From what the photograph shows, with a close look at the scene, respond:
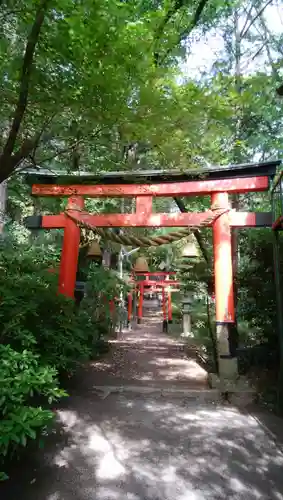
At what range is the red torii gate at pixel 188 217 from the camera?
5.84 m

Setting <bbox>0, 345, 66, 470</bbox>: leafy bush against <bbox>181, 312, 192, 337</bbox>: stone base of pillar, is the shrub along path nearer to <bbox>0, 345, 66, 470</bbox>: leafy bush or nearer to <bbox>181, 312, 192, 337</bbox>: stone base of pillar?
<bbox>0, 345, 66, 470</bbox>: leafy bush

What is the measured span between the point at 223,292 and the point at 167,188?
2.36 meters

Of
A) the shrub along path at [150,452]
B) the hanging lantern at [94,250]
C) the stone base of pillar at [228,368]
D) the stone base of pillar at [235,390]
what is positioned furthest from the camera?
the hanging lantern at [94,250]

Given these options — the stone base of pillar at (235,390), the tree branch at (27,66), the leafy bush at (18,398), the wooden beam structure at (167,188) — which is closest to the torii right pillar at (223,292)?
the stone base of pillar at (235,390)

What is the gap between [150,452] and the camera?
336 cm

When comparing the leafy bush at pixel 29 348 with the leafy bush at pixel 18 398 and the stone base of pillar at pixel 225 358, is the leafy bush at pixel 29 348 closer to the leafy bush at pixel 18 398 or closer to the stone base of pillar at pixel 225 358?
the leafy bush at pixel 18 398

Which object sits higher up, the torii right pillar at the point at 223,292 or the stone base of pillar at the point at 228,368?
the torii right pillar at the point at 223,292

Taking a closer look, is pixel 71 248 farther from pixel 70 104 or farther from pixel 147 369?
pixel 70 104

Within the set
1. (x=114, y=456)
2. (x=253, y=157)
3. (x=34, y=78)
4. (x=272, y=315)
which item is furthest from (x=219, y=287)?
(x=253, y=157)

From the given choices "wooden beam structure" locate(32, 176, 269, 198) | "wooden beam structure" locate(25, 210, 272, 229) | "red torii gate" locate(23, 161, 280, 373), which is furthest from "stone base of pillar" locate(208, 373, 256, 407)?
"wooden beam structure" locate(32, 176, 269, 198)

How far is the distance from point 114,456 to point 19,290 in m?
2.17

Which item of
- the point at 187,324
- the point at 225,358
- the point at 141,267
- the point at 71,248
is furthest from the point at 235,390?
the point at 187,324

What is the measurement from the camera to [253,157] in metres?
10.7

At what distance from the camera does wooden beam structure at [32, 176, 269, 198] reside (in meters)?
6.02
